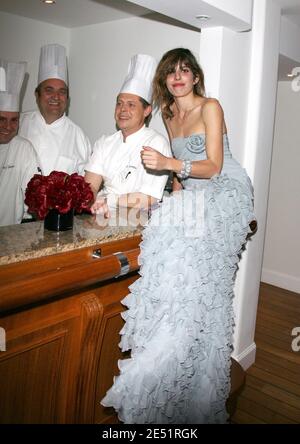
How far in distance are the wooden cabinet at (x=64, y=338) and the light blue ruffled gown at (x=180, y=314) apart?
87 millimetres

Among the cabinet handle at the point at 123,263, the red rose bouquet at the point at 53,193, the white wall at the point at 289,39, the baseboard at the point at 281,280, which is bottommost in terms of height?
the baseboard at the point at 281,280

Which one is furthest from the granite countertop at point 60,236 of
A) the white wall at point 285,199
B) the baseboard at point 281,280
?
the baseboard at point 281,280

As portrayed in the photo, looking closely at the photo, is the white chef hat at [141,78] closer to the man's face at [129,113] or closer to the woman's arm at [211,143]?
the man's face at [129,113]

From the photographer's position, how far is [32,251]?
106 cm

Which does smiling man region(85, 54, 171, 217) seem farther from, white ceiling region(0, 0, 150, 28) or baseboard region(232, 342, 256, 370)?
baseboard region(232, 342, 256, 370)

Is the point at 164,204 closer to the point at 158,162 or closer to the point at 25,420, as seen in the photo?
the point at 158,162

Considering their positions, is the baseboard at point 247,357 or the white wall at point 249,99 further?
the baseboard at point 247,357

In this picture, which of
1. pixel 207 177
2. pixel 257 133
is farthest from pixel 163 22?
pixel 207 177

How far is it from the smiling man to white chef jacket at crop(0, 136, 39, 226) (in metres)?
0.55

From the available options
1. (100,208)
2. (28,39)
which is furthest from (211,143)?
(28,39)

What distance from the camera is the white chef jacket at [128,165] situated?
1.81m

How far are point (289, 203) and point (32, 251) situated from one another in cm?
297

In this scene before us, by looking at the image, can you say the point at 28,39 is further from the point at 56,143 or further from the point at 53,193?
the point at 53,193

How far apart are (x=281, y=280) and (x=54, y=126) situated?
2.47 metres
